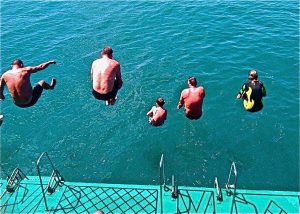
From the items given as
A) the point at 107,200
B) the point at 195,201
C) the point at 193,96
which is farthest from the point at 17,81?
the point at 195,201

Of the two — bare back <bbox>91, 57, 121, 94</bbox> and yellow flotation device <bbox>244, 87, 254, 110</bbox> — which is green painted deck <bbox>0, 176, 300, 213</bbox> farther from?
bare back <bbox>91, 57, 121, 94</bbox>

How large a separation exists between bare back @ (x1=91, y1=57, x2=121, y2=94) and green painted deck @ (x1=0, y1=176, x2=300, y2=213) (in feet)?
16.2

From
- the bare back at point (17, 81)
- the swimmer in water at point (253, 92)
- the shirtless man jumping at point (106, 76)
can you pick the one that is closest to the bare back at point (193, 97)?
the swimmer in water at point (253, 92)

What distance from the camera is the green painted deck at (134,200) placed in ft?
49.1

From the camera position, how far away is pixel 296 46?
30156mm

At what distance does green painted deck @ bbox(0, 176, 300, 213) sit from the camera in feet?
49.1

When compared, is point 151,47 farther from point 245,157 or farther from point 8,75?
point 8,75

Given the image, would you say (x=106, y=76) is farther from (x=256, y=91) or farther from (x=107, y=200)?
(x=256, y=91)

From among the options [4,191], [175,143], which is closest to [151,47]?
[175,143]

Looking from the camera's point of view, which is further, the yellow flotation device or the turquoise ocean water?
Answer: the turquoise ocean water

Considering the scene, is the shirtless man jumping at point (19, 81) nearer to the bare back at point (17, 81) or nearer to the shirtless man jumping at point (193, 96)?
the bare back at point (17, 81)

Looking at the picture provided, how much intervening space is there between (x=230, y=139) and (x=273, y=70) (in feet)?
28.1

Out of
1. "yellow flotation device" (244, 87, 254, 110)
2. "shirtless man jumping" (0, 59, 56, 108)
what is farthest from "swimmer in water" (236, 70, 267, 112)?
"shirtless man jumping" (0, 59, 56, 108)

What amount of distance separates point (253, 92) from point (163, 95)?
11193 millimetres
